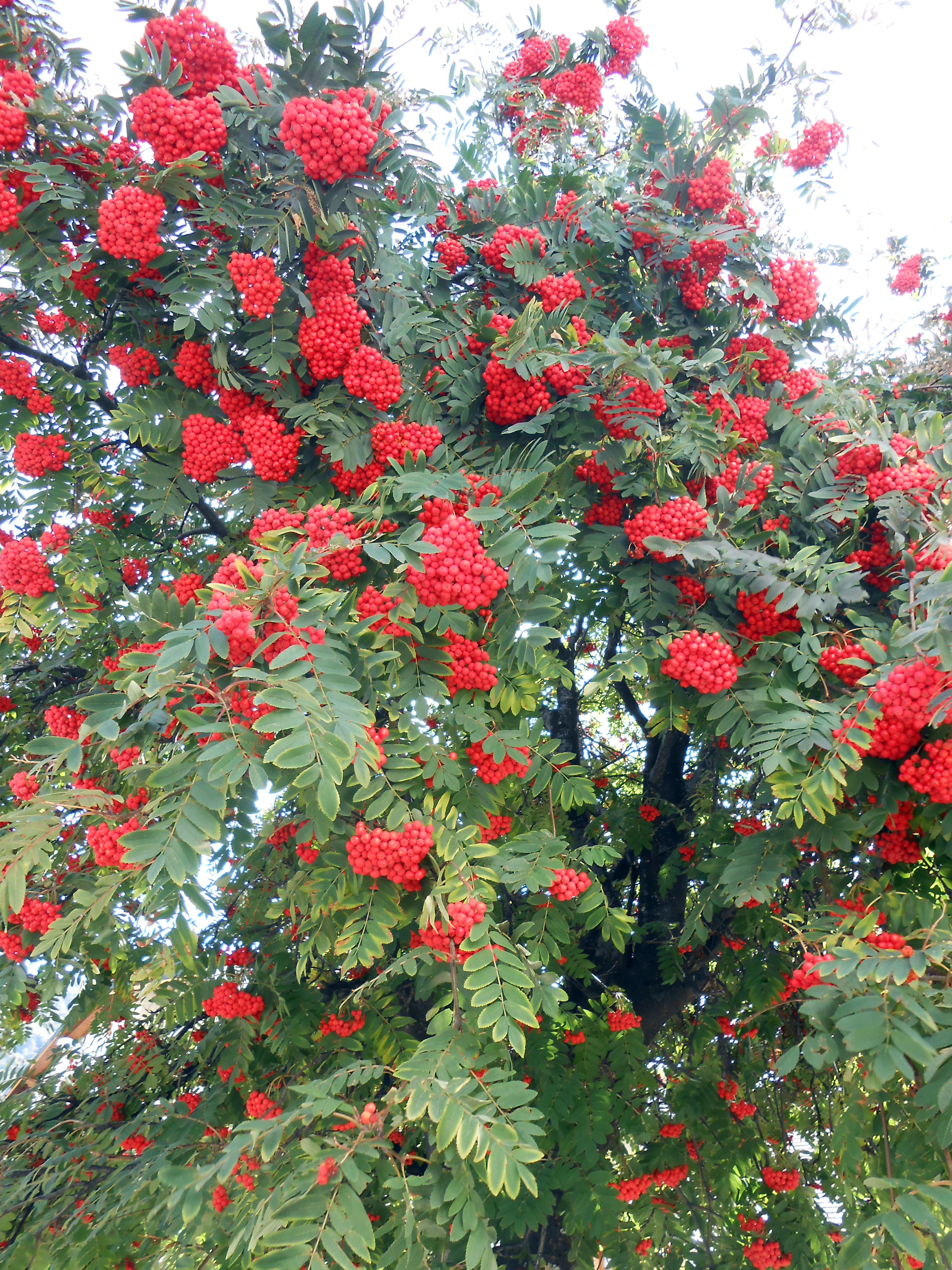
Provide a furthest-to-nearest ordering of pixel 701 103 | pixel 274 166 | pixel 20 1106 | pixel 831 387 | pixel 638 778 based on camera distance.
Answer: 1. pixel 638 778
2. pixel 20 1106
3. pixel 701 103
4. pixel 831 387
5. pixel 274 166

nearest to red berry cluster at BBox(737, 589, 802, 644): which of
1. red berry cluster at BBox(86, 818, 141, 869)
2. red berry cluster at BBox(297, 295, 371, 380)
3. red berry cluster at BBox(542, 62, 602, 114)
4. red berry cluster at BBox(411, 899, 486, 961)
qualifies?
red berry cluster at BBox(411, 899, 486, 961)

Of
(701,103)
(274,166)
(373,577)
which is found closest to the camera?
(373,577)

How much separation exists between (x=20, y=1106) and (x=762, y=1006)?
4319mm

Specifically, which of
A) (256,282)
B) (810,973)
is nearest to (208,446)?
(256,282)

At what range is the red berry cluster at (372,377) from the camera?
10.3ft

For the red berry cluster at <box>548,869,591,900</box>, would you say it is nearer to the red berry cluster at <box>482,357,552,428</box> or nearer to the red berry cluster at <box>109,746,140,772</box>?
the red berry cluster at <box>109,746,140,772</box>

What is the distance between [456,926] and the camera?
252 cm

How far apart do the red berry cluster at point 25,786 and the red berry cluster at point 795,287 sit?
3608 millimetres

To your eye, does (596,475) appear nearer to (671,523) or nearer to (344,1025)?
(671,523)

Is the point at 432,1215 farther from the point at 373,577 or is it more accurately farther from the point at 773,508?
the point at 773,508

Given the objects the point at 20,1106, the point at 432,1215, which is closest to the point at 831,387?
the point at 432,1215

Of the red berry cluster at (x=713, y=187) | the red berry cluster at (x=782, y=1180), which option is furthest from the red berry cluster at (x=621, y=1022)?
the red berry cluster at (x=713, y=187)

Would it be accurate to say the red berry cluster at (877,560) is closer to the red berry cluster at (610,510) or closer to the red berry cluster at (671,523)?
the red berry cluster at (671,523)

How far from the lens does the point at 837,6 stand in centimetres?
417
